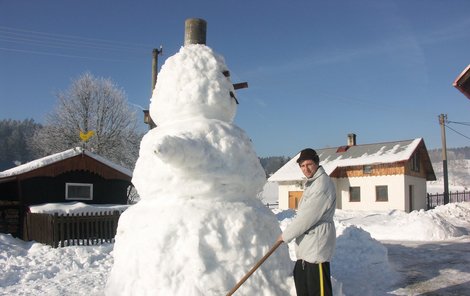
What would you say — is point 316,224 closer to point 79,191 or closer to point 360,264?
point 360,264

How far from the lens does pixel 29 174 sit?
12.8 metres

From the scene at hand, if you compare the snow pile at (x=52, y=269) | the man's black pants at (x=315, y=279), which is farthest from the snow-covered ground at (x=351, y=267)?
the man's black pants at (x=315, y=279)

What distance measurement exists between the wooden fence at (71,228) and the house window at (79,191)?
209cm

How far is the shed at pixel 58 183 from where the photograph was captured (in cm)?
1289

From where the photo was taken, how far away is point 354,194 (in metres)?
27.0

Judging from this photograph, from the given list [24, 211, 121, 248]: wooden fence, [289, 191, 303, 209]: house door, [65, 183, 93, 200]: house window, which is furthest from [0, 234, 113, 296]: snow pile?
[289, 191, 303, 209]: house door

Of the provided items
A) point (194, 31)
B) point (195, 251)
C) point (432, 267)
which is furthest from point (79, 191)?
point (195, 251)

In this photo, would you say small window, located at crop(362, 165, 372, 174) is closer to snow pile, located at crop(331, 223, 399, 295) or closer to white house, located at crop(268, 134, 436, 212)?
white house, located at crop(268, 134, 436, 212)

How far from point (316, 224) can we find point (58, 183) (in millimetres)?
12094

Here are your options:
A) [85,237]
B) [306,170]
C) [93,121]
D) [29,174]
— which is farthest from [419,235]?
[93,121]

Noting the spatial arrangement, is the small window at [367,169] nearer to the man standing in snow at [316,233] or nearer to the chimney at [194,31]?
the chimney at [194,31]

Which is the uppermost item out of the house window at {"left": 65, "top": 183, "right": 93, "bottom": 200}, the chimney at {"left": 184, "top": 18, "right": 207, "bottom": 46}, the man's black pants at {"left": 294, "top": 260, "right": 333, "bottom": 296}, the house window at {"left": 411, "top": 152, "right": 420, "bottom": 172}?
the chimney at {"left": 184, "top": 18, "right": 207, "bottom": 46}

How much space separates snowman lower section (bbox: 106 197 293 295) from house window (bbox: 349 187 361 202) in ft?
77.4

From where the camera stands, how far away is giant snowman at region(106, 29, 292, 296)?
12.6ft
